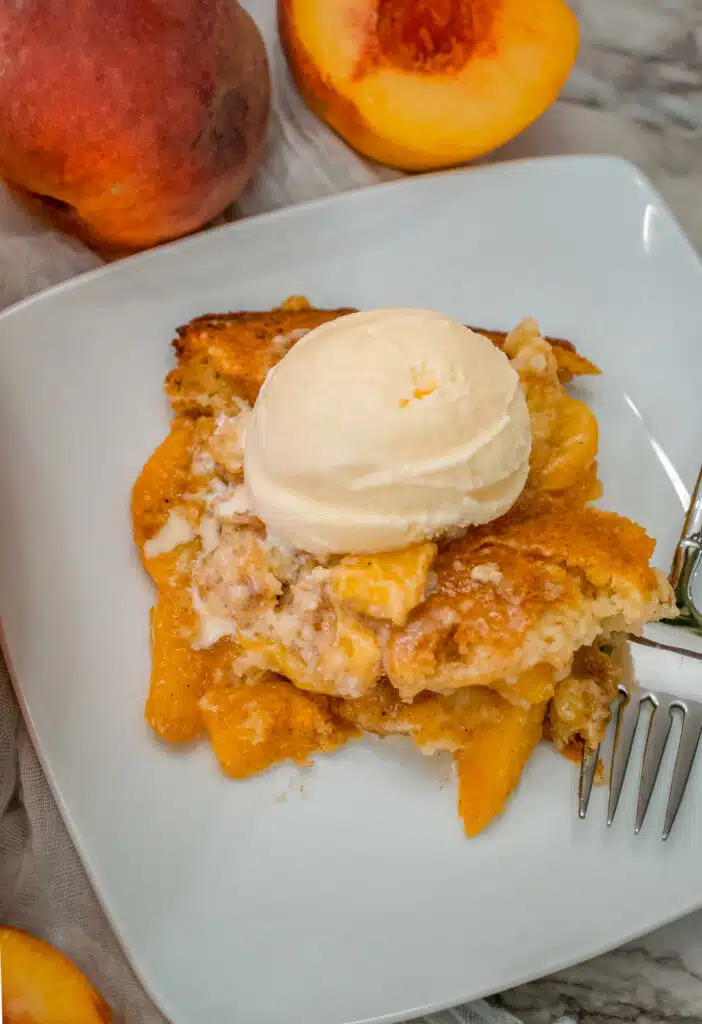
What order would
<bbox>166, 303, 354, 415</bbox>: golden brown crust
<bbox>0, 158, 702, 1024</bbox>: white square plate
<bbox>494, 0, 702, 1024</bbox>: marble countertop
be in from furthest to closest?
<bbox>494, 0, 702, 1024</bbox>: marble countertop → <bbox>166, 303, 354, 415</bbox>: golden brown crust → <bbox>0, 158, 702, 1024</bbox>: white square plate

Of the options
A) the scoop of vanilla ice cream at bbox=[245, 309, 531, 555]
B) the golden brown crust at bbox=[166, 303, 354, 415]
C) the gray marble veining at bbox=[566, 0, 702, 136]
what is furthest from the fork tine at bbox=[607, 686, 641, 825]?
the gray marble veining at bbox=[566, 0, 702, 136]

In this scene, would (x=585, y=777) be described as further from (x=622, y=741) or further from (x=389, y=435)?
(x=389, y=435)

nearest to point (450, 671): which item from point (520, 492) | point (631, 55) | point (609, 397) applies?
point (520, 492)

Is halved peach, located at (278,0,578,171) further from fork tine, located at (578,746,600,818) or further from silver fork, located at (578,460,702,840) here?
fork tine, located at (578,746,600,818)

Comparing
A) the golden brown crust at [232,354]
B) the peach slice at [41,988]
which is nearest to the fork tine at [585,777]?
the golden brown crust at [232,354]

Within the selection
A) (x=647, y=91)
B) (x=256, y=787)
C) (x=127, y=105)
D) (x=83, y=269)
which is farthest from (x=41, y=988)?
(x=647, y=91)

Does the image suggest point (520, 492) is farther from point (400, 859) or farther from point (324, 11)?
point (324, 11)

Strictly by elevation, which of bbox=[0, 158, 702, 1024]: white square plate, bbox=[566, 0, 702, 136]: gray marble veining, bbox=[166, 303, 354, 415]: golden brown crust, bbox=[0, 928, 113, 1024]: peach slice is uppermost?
bbox=[566, 0, 702, 136]: gray marble veining
